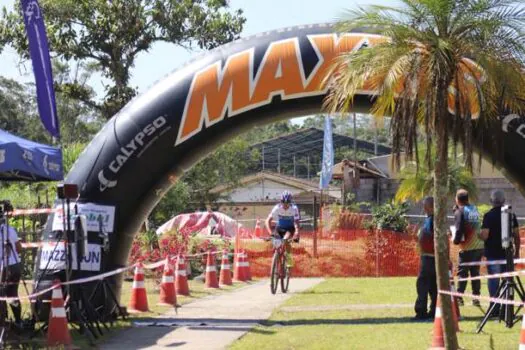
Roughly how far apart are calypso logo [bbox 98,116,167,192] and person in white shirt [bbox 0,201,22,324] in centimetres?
193

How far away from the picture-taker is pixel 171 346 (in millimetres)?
10117

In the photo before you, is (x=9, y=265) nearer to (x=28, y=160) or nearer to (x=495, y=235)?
(x=28, y=160)

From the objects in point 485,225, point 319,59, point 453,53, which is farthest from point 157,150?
point 453,53

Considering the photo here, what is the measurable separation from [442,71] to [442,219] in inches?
57.0

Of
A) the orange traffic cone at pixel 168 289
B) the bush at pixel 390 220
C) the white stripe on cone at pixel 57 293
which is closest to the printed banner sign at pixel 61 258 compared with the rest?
the white stripe on cone at pixel 57 293

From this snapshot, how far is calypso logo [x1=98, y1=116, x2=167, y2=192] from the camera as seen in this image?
1244cm

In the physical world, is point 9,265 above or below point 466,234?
below

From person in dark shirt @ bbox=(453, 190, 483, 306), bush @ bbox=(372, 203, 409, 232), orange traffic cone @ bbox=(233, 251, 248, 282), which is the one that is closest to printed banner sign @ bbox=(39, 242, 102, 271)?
person in dark shirt @ bbox=(453, 190, 483, 306)

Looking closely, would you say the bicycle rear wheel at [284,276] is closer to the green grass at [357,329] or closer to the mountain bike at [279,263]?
the mountain bike at [279,263]

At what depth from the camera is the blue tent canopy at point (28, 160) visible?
33.9 ft

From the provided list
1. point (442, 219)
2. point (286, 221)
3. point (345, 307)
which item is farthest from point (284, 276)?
point (442, 219)

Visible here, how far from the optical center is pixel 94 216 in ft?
40.7

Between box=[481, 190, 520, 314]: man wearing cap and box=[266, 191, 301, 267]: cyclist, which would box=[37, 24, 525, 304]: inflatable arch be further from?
box=[266, 191, 301, 267]: cyclist

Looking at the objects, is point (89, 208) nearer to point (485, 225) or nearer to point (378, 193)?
point (485, 225)
